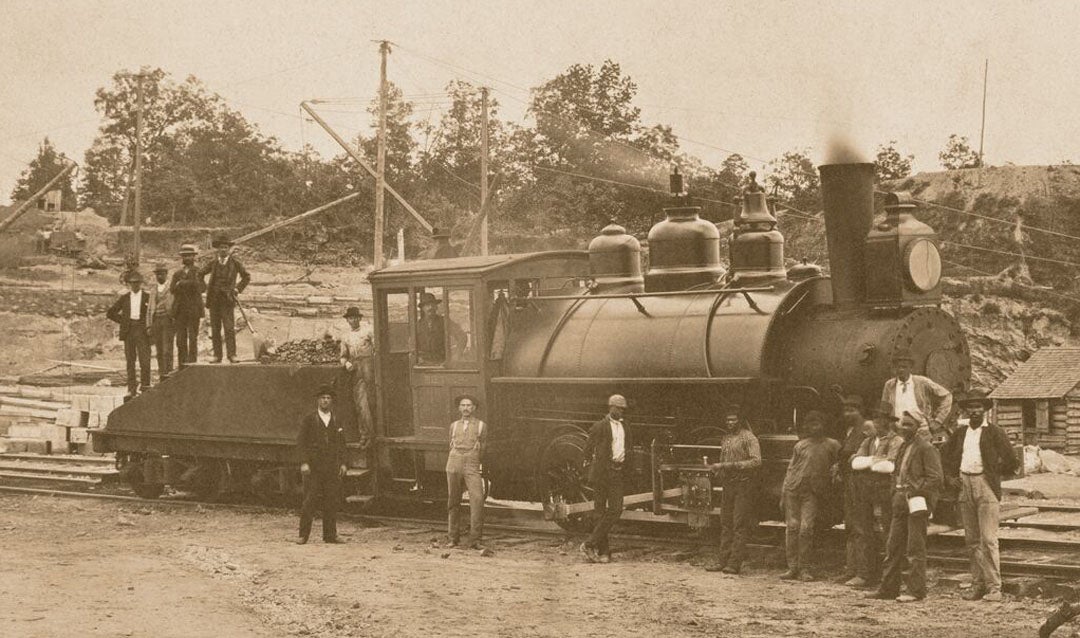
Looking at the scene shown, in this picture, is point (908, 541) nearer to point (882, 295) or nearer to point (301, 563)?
point (882, 295)

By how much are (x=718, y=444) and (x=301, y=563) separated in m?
4.10

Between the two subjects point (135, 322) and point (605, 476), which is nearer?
point (605, 476)

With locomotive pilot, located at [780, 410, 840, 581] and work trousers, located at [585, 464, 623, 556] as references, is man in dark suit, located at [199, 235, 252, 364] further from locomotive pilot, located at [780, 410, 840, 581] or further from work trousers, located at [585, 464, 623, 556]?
locomotive pilot, located at [780, 410, 840, 581]

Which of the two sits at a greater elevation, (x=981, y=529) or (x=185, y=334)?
(x=185, y=334)

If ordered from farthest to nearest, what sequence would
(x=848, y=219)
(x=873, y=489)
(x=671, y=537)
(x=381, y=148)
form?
(x=381, y=148) < (x=671, y=537) < (x=848, y=219) < (x=873, y=489)

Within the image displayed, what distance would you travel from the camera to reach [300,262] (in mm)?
Result: 42125

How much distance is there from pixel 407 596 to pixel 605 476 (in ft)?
8.60

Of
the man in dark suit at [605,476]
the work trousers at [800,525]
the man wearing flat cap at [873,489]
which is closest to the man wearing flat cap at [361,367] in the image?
the man in dark suit at [605,476]

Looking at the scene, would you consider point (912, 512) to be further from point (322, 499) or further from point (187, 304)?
point (187, 304)

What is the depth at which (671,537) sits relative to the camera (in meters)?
13.1

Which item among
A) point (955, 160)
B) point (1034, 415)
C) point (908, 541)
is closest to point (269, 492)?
point (908, 541)

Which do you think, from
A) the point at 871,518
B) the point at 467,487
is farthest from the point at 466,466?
the point at 871,518

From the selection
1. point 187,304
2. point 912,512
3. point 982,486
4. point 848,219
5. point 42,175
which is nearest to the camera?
point 912,512

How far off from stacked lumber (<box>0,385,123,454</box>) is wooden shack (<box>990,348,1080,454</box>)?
Result: 17.6 meters
